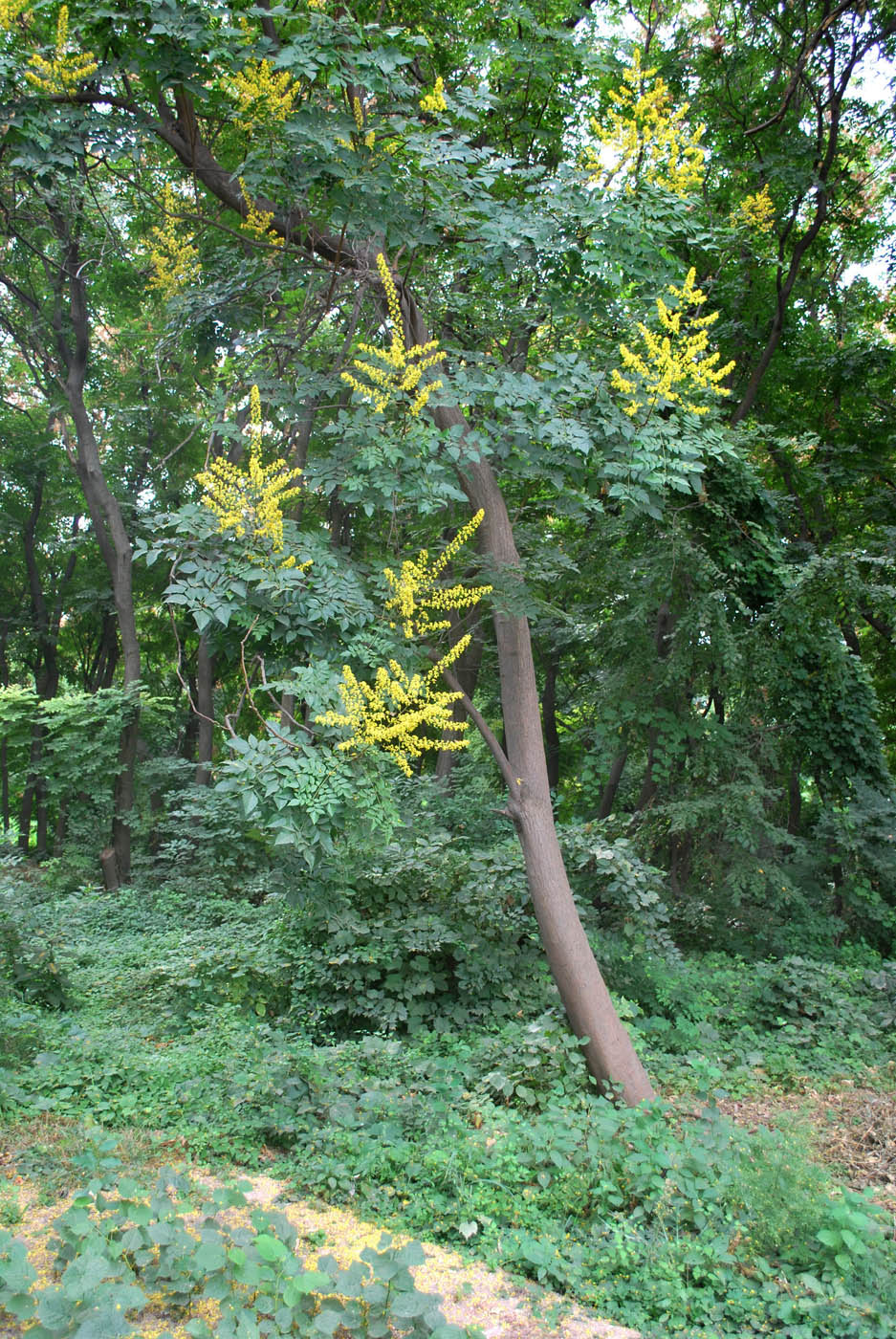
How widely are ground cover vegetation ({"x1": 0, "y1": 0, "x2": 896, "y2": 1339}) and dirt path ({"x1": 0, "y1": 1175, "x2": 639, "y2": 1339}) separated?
0.46ft

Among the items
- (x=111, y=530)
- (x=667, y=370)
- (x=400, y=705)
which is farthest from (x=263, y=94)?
(x=111, y=530)

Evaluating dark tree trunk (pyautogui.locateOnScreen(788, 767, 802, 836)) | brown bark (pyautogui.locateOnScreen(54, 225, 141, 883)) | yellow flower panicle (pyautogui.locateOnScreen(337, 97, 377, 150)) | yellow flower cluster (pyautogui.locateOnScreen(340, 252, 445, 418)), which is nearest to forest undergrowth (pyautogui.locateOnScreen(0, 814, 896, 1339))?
yellow flower cluster (pyautogui.locateOnScreen(340, 252, 445, 418))

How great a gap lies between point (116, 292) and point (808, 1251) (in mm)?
13466

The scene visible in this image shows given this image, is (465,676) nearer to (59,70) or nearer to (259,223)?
(259,223)

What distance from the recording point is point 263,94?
13.3 feet

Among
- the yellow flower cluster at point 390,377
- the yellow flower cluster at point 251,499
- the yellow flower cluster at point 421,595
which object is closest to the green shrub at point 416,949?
the yellow flower cluster at point 421,595

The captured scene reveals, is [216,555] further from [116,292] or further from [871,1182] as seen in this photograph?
[116,292]

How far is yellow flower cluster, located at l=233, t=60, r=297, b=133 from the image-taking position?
3.98 metres

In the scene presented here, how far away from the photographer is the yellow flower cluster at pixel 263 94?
13.1ft

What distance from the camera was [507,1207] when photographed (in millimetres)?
3406

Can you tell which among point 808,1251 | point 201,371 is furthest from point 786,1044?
point 201,371

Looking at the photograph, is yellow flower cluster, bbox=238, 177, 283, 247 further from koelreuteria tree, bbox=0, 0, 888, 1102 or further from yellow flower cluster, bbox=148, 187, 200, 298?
yellow flower cluster, bbox=148, 187, 200, 298

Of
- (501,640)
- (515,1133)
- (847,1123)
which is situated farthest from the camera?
(501,640)

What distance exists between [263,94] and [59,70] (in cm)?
109
